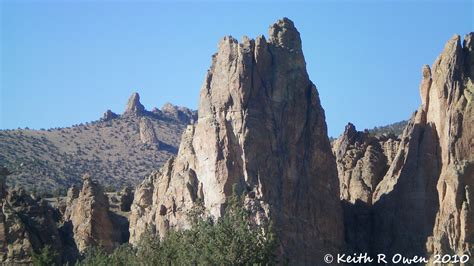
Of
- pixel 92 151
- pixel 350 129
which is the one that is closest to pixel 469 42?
pixel 350 129

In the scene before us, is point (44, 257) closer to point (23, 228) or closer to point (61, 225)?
point (23, 228)

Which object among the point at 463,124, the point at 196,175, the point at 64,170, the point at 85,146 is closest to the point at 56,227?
the point at 196,175

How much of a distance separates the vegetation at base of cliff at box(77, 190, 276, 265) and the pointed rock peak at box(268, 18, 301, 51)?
25.6 metres

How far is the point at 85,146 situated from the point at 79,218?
74672 millimetres

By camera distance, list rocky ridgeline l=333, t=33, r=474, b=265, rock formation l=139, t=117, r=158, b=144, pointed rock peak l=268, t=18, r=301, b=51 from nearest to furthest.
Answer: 1. rocky ridgeline l=333, t=33, r=474, b=265
2. pointed rock peak l=268, t=18, r=301, b=51
3. rock formation l=139, t=117, r=158, b=144

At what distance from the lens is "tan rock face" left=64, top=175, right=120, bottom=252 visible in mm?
105750

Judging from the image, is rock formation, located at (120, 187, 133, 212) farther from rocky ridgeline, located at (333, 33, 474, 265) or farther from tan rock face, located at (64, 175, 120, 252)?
rocky ridgeline, located at (333, 33, 474, 265)

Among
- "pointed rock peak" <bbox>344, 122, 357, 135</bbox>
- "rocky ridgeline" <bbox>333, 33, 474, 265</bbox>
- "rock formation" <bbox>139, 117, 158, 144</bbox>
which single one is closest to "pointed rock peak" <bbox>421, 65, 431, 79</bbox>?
"rocky ridgeline" <bbox>333, 33, 474, 265</bbox>

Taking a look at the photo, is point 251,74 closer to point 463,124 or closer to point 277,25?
point 277,25

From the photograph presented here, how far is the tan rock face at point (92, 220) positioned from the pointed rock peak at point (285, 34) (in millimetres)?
21321

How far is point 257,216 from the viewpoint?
90.2 meters

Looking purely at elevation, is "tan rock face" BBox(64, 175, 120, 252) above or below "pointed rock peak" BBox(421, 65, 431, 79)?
below

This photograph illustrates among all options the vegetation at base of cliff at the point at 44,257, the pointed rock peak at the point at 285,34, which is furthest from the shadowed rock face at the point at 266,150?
the vegetation at base of cliff at the point at 44,257

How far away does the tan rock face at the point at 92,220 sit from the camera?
347 feet
